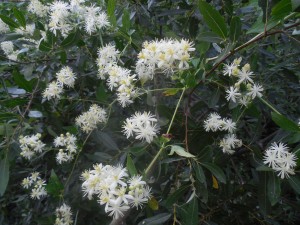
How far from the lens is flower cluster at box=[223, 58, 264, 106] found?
1169mm

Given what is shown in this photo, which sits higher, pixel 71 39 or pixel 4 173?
pixel 71 39

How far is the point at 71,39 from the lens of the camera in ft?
4.91

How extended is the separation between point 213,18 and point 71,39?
2.05 feet

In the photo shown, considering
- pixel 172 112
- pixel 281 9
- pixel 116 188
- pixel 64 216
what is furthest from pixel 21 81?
pixel 281 9

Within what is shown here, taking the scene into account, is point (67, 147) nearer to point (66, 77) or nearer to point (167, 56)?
point (66, 77)

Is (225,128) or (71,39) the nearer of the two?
(225,128)

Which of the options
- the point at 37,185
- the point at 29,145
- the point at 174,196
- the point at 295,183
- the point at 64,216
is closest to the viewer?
the point at 295,183

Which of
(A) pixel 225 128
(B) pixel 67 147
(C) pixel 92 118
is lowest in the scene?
(B) pixel 67 147

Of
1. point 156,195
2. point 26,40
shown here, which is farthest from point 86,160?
point 26,40

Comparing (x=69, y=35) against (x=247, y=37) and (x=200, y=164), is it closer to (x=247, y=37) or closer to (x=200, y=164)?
(x=200, y=164)

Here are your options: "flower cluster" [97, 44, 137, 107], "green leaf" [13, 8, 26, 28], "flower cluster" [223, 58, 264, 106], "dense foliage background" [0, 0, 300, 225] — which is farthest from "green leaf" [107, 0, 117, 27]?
"flower cluster" [223, 58, 264, 106]

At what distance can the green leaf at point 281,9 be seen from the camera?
103cm

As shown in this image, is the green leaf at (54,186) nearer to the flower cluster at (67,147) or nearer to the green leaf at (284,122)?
the flower cluster at (67,147)

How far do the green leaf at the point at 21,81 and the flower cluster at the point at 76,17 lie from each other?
239mm
